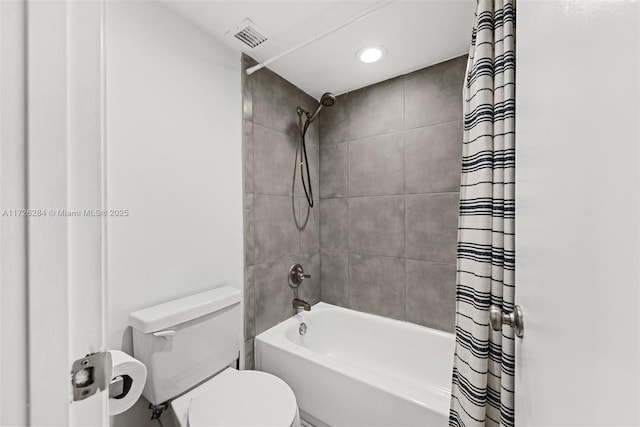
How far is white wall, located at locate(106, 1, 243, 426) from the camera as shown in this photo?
42.0 inches

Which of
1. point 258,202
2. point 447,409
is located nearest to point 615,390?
point 447,409

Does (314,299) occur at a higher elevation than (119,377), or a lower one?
lower

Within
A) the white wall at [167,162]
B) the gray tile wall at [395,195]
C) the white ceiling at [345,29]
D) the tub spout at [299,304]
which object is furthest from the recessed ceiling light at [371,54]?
the tub spout at [299,304]

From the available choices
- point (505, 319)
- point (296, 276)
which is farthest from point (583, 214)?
point (296, 276)

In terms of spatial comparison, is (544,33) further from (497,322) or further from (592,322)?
(497,322)

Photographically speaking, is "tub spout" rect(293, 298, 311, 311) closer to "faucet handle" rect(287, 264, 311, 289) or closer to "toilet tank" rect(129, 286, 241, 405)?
"faucet handle" rect(287, 264, 311, 289)

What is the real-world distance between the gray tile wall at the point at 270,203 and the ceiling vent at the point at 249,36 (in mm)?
100

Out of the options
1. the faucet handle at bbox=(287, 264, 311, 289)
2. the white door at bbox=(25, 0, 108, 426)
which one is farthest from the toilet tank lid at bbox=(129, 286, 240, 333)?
the white door at bbox=(25, 0, 108, 426)

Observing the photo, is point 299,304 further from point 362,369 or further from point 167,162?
point 167,162

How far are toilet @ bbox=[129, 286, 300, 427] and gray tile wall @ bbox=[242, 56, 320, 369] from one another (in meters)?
0.30

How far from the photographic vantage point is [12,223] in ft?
0.90

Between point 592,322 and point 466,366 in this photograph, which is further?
Answer: point 466,366

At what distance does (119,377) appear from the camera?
0.82m

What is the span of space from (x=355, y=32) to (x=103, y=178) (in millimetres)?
1466
